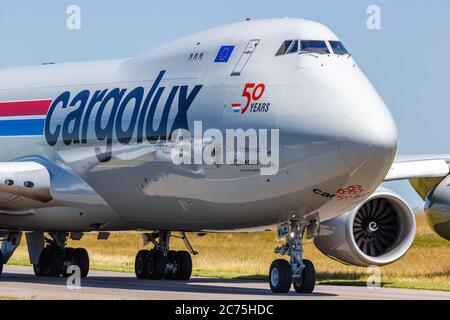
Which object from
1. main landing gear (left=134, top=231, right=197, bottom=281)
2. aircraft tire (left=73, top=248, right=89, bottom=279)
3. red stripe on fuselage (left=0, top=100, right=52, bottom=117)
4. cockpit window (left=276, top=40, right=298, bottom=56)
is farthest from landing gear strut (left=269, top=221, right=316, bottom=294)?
aircraft tire (left=73, top=248, right=89, bottom=279)

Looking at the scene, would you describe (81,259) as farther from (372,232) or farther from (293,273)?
(293,273)

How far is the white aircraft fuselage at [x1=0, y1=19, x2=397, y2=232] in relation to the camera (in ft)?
85.8

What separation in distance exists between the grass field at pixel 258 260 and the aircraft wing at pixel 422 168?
2.49 m

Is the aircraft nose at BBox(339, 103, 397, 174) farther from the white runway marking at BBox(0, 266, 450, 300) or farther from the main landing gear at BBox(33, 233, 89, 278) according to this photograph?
the main landing gear at BBox(33, 233, 89, 278)

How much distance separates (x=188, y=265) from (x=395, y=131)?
32.5 feet

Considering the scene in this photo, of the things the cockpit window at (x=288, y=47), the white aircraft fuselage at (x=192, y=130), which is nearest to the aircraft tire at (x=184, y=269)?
the white aircraft fuselage at (x=192, y=130)

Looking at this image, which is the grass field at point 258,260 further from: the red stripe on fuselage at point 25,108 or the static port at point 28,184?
the red stripe on fuselage at point 25,108

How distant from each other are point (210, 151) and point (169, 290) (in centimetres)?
343

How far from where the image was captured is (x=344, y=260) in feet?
104

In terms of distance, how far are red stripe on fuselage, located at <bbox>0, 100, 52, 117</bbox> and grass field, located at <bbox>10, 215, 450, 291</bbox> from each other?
24.8 feet

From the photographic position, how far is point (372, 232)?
3173cm

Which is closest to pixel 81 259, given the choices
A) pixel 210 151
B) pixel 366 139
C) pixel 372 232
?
pixel 372 232

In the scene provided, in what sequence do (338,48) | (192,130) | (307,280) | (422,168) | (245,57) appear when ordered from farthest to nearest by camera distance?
1. (422,168)
2. (192,130)
3. (245,57)
4. (338,48)
5. (307,280)

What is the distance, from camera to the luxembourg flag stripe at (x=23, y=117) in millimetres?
32969
